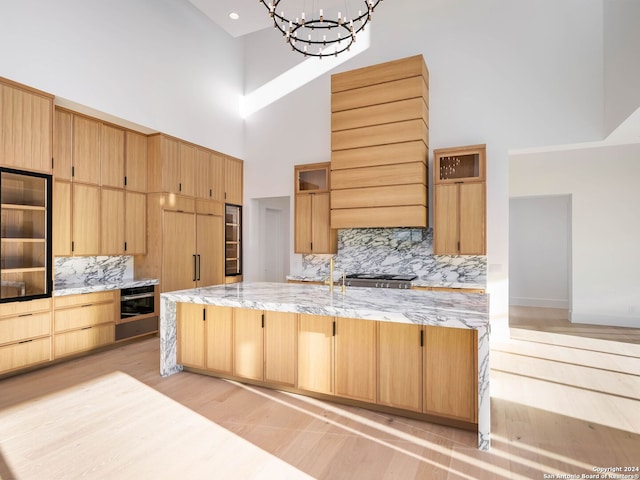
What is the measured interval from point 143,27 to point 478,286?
556cm

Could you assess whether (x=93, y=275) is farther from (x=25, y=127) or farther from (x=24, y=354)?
(x=25, y=127)

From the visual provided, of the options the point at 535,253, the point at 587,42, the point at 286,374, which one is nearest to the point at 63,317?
the point at 286,374

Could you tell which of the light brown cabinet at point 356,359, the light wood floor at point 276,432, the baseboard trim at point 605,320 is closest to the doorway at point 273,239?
the light wood floor at point 276,432

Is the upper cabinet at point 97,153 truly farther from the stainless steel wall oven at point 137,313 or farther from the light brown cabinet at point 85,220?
the stainless steel wall oven at point 137,313

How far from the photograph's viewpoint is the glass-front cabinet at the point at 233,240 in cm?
651

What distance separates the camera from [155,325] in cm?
518

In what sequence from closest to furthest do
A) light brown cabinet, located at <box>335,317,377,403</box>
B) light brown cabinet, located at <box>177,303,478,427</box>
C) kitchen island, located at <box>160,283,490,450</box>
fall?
kitchen island, located at <box>160,283,490,450</box> → light brown cabinet, located at <box>177,303,478,427</box> → light brown cabinet, located at <box>335,317,377,403</box>

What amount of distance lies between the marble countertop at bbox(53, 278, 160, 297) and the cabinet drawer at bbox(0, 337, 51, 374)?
512 millimetres

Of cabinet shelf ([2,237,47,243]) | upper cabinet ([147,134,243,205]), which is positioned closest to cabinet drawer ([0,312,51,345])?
cabinet shelf ([2,237,47,243])

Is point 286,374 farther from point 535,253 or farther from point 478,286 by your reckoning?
point 535,253

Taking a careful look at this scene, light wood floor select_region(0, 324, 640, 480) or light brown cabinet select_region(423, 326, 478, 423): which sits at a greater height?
light brown cabinet select_region(423, 326, 478, 423)

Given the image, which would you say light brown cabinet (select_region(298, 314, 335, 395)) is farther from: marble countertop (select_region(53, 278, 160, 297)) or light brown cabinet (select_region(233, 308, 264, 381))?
marble countertop (select_region(53, 278, 160, 297))

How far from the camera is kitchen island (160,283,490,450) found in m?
2.34

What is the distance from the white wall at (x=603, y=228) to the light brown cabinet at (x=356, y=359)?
16.0 feet
